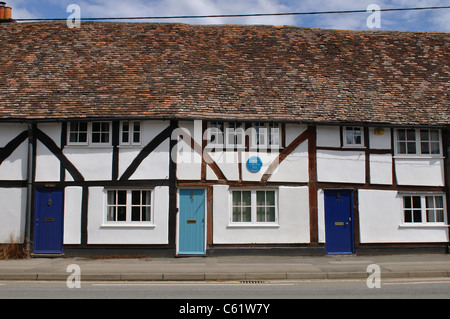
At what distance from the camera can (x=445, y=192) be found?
46.1ft

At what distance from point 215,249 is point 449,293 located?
276 inches

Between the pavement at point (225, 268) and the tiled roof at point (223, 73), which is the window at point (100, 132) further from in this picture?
the pavement at point (225, 268)

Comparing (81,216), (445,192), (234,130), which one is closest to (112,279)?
(81,216)

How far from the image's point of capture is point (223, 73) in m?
15.4

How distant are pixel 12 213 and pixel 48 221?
1191 millimetres

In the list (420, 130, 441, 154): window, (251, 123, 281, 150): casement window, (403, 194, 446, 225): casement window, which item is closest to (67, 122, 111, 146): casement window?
(251, 123, 281, 150): casement window

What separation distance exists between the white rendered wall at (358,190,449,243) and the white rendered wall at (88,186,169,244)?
21.8ft

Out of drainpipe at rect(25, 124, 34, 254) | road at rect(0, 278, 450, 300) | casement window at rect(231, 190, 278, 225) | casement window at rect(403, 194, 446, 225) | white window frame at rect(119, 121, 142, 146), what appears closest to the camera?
road at rect(0, 278, 450, 300)

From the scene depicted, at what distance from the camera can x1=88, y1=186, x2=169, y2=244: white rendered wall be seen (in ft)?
43.0

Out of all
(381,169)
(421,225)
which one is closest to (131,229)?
(381,169)

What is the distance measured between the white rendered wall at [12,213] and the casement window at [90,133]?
2.36 meters

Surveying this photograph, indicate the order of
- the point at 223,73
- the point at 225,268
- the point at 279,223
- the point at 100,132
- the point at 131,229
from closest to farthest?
the point at 225,268 → the point at 131,229 → the point at 279,223 → the point at 100,132 → the point at 223,73

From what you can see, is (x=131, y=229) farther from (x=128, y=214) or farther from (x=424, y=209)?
(x=424, y=209)

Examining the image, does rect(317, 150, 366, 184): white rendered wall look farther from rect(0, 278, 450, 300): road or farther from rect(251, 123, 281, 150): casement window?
rect(0, 278, 450, 300): road
